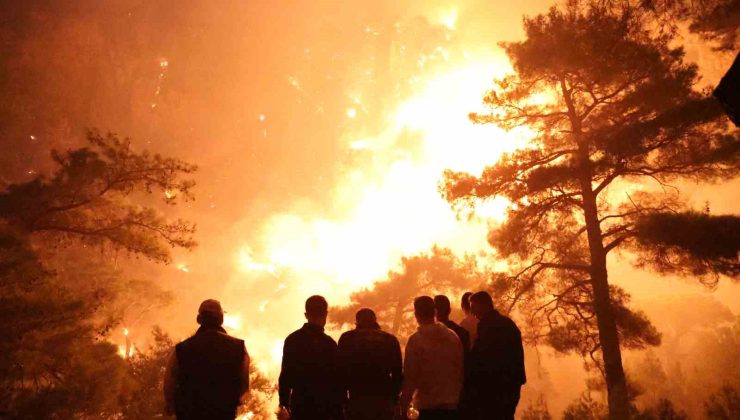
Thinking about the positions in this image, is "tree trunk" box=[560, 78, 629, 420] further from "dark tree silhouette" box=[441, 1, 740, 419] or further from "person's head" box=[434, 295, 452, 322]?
"person's head" box=[434, 295, 452, 322]

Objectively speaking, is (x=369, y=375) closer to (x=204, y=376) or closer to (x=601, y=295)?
(x=204, y=376)

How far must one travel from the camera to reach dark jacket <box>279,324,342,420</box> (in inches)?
161

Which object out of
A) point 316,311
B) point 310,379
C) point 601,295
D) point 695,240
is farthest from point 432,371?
point 601,295

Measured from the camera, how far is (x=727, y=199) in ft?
345

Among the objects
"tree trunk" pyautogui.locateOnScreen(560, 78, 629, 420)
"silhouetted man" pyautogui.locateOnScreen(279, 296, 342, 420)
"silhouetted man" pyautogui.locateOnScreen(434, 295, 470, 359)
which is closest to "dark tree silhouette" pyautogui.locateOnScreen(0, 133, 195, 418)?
"silhouetted man" pyautogui.locateOnScreen(279, 296, 342, 420)

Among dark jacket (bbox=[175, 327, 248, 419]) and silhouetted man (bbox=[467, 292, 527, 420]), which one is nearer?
dark jacket (bbox=[175, 327, 248, 419])

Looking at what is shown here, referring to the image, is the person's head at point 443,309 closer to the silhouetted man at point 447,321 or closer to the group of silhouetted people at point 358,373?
the silhouetted man at point 447,321

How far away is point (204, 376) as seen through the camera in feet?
12.5

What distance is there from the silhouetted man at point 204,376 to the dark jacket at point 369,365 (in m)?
1.14

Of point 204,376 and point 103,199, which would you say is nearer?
point 204,376

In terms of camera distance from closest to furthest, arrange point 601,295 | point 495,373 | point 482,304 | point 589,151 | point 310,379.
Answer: point 310,379, point 495,373, point 482,304, point 601,295, point 589,151

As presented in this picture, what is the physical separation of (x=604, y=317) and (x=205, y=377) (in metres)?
9.40

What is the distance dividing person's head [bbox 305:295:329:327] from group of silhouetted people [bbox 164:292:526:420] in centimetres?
1

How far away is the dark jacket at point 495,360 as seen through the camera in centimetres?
486
